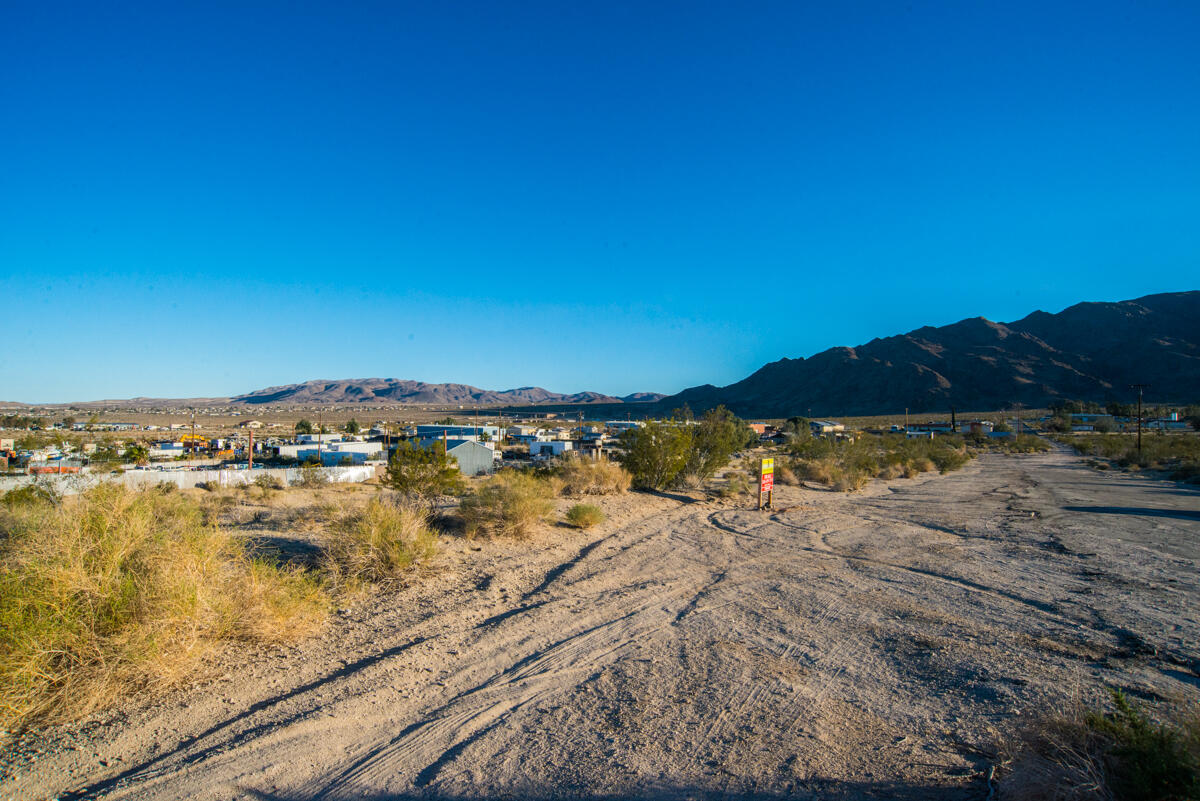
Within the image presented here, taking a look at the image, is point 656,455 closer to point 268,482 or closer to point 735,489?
point 735,489

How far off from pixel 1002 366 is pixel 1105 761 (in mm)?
138703

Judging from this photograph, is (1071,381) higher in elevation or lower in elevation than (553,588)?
higher

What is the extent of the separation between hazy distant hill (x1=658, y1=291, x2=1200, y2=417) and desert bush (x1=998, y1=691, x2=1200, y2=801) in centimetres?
12297

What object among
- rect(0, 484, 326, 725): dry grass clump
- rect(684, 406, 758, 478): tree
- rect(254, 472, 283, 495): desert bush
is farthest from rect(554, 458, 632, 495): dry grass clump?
rect(254, 472, 283, 495): desert bush

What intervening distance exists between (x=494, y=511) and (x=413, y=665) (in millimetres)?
7224

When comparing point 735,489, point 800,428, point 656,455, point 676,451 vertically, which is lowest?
point 735,489

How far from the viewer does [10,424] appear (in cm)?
9100

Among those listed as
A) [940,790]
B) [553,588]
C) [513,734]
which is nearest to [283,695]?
[513,734]

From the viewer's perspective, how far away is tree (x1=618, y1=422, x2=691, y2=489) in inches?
895

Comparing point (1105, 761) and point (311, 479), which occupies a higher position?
point (1105, 761)

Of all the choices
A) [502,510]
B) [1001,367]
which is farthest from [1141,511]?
[1001,367]

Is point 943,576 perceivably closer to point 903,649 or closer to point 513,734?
point 903,649

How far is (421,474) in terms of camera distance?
53.6 ft

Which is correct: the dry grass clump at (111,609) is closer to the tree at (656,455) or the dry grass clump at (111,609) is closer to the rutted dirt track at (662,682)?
the rutted dirt track at (662,682)
